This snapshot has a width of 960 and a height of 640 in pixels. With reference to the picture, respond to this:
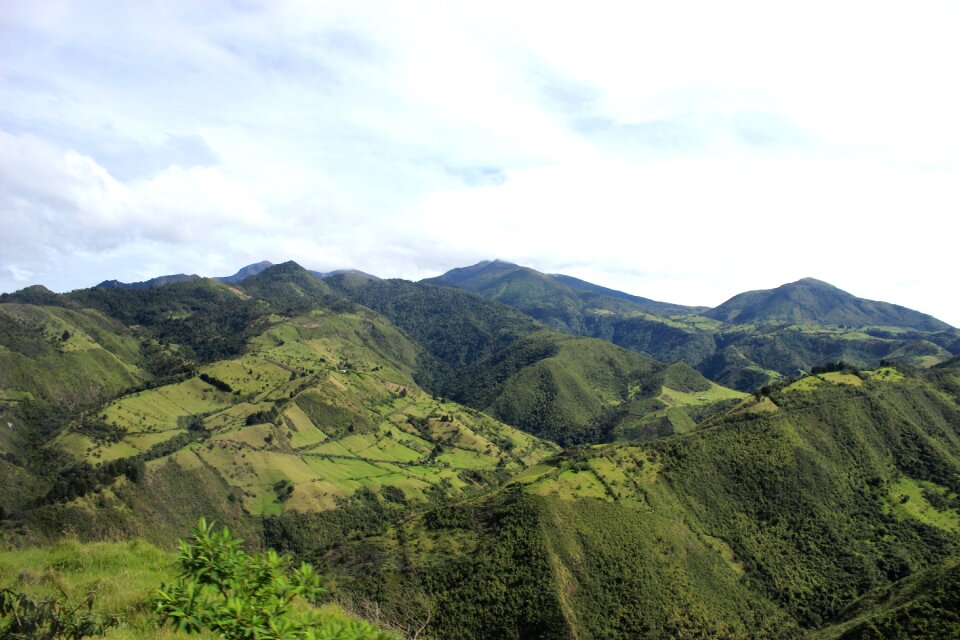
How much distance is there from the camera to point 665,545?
104875 mm

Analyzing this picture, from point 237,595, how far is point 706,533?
129m

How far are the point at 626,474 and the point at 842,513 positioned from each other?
183ft

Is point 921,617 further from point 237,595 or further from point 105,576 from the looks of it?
point 105,576

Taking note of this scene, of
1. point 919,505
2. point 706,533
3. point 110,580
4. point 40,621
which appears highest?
point 40,621

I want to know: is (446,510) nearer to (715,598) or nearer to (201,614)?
(715,598)

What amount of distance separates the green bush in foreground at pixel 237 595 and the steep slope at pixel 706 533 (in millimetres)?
76096

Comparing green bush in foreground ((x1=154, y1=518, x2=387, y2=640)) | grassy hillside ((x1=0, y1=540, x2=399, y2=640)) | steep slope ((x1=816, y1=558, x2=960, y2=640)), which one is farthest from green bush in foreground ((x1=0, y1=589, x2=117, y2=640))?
steep slope ((x1=816, y1=558, x2=960, y2=640))

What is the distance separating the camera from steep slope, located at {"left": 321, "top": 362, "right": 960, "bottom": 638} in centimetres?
8869

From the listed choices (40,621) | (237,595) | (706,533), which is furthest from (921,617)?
(40,621)

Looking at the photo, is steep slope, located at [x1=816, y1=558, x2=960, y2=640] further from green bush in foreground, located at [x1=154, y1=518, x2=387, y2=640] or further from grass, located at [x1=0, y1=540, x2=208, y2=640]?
grass, located at [x1=0, y1=540, x2=208, y2=640]

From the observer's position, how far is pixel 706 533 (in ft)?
382

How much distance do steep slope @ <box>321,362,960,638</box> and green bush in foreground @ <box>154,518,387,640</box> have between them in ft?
250

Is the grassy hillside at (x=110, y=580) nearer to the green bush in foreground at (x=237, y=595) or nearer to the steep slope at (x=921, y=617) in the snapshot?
the green bush in foreground at (x=237, y=595)

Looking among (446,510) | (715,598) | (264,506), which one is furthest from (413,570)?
(264,506)
